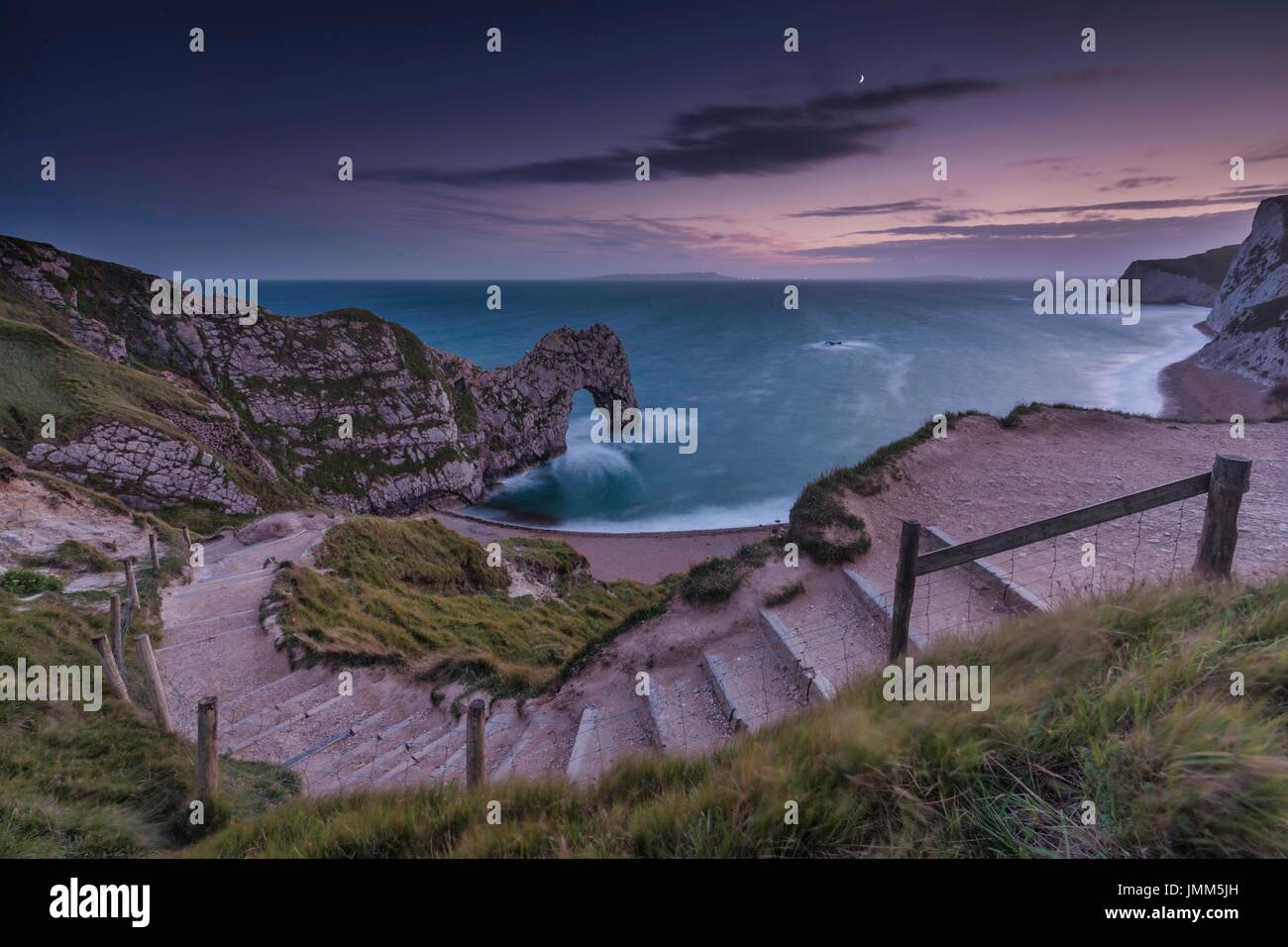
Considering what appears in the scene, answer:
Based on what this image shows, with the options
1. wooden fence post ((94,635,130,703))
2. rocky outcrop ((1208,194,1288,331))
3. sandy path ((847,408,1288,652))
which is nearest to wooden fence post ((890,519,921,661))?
sandy path ((847,408,1288,652))

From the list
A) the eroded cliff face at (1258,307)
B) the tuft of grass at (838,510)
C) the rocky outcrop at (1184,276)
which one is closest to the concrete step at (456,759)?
the tuft of grass at (838,510)

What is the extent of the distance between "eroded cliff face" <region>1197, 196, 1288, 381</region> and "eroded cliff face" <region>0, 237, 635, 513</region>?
75589mm

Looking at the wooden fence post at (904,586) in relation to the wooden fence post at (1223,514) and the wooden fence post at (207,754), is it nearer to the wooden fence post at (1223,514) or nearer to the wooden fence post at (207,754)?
the wooden fence post at (1223,514)

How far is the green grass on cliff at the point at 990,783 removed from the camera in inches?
104

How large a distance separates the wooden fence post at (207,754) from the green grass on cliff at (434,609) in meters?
5.08

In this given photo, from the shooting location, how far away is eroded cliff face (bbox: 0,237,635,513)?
1148 inches

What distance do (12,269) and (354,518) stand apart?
36313 millimetres

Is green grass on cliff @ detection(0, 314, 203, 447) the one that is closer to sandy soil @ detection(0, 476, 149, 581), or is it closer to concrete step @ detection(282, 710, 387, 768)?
sandy soil @ detection(0, 476, 149, 581)

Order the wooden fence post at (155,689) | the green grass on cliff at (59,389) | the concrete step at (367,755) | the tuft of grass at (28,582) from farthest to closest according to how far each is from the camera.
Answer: the green grass on cliff at (59,389)
the tuft of grass at (28,582)
the concrete step at (367,755)
the wooden fence post at (155,689)

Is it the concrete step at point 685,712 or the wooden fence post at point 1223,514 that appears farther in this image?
the concrete step at point 685,712

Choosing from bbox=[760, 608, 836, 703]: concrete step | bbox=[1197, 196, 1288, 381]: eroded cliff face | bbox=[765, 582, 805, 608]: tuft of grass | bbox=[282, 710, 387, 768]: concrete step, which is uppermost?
bbox=[1197, 196, 1288, 381]: eroded cliff face

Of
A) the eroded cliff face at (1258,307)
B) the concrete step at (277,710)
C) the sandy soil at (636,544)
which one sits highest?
the eroded cliff face at (1258,307)

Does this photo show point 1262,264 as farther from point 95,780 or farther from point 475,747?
point 95,780

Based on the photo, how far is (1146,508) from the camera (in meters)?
5.43
